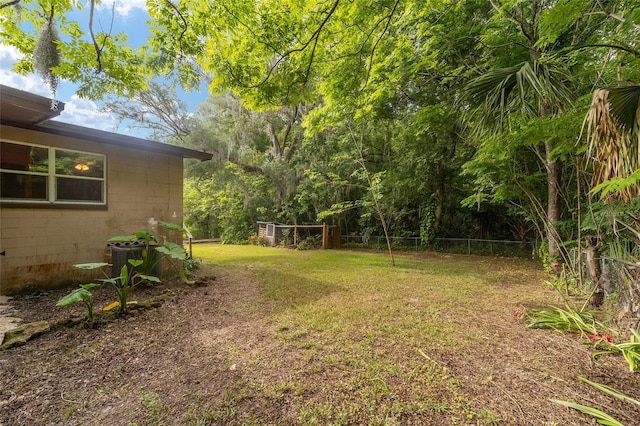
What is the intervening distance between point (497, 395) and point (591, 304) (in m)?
3.30

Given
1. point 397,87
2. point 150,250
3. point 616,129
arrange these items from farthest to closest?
1. point 397,87
2. point 150,250
3. point 616,129

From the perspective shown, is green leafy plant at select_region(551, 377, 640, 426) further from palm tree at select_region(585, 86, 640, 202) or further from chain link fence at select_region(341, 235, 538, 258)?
chain link fence at select_region(341, 235, 538, 258)

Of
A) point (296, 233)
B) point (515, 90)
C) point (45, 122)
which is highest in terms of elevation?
point (45, 122)

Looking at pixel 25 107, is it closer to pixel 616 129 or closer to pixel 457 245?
pixel 616 129

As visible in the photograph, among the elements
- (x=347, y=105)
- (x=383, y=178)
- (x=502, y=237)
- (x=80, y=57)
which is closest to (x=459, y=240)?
(x=502, y=237)

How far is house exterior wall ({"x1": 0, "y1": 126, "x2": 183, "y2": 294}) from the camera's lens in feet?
12.9

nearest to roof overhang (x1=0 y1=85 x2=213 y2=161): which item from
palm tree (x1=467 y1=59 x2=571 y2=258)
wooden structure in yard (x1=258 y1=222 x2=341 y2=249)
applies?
palm tree (x1=467 y1=59 x2=571 y2=258)

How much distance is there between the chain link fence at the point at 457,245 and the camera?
368 inches

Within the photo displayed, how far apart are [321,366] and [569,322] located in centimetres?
313

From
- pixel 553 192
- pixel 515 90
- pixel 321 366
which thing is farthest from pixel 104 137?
pixel 553 192

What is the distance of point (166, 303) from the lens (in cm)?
380

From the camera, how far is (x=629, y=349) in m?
2.36

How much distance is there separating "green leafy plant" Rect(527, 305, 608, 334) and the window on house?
23.9ft

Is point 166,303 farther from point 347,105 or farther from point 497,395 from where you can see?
point 347,105
